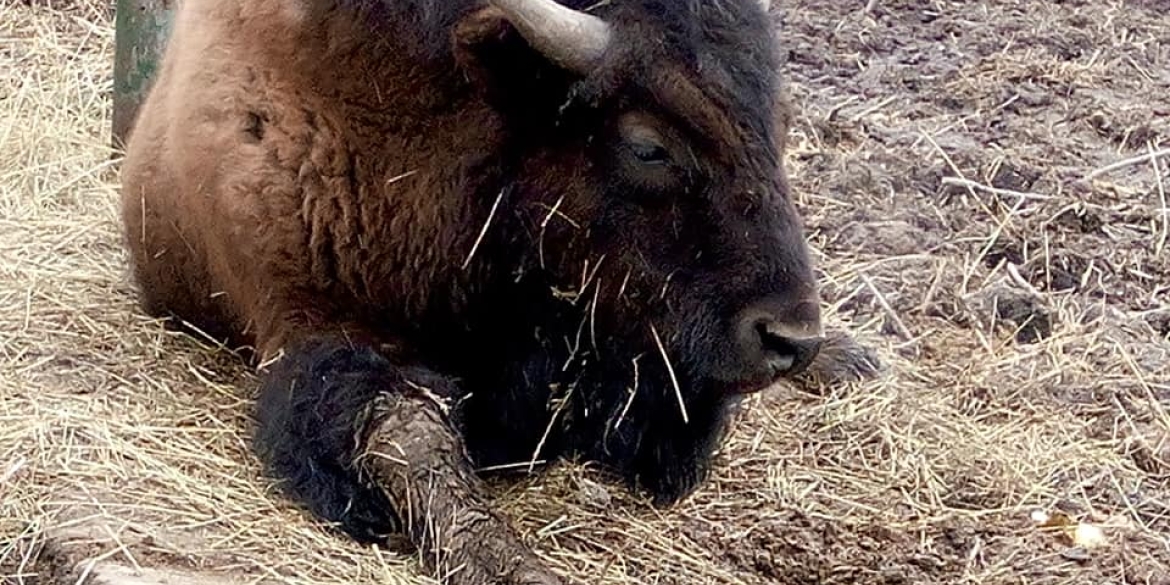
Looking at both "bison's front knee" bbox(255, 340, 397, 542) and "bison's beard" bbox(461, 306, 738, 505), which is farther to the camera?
"bison's beard" bbox(461, 306, 738, 505)

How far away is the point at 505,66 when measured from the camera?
418 centimetres

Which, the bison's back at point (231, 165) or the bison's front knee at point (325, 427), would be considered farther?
the bison's back at point (231, 165)

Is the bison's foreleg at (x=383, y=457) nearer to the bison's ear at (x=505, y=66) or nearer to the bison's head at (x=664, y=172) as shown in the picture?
the bison's head at (x=664, y=172)

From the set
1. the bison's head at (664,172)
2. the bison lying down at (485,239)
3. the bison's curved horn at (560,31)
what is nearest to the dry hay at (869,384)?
the bison lying down at (485,239)

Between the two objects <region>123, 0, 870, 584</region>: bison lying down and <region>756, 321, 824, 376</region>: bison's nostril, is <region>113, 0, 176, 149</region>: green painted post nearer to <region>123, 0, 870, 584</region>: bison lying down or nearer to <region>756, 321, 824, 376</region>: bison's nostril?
<region>123, 0, 870, 584</region>: bison lying down

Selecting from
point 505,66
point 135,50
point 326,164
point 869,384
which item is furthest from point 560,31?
Answer: point 135,50

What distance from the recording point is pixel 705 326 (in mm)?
4160

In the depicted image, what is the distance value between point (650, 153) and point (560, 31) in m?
0.35

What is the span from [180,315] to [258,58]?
0.90 m

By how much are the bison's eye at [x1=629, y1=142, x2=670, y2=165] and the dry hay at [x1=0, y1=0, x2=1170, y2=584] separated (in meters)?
0.90

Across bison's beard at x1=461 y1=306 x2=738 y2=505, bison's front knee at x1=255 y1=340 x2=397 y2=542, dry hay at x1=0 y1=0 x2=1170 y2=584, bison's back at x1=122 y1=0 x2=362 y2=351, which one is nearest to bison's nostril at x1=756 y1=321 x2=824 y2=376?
bison's beard at x1=461 y1=306 x2=738 y2=505

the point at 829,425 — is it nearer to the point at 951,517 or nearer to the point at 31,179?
the point at 951,517

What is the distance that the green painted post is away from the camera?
21.5ft

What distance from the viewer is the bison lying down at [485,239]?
4.12 metres
